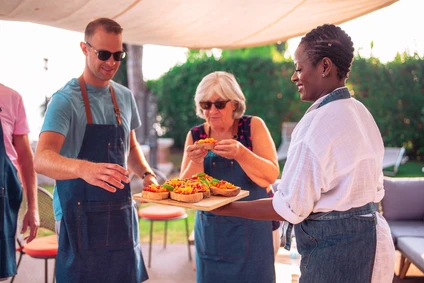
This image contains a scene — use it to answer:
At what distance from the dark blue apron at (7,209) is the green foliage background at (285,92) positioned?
32.2 ft

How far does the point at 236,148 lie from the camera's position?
8.79 ft

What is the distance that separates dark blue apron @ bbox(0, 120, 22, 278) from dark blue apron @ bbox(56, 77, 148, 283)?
41cm

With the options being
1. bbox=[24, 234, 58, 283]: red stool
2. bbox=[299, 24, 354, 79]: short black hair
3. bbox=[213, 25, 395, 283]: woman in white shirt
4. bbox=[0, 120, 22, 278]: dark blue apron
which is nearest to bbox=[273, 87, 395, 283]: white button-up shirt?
bbox=[213, 25, 395, 283]: woman in white shirt

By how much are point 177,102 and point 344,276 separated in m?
11.5

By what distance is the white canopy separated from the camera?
3.00m

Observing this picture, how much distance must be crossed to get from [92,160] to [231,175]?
0.84m

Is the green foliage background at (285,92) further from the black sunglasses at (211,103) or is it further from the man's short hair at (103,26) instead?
the man's short hair at (103,26)

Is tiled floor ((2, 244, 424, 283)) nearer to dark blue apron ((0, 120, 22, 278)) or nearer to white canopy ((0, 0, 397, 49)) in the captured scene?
white canopy ((0, 0, 397, 49))

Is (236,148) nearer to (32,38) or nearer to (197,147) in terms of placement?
(197,147)

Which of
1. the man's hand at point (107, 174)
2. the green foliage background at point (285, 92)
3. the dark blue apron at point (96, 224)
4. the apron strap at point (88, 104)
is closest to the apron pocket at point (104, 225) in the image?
the dark blue apron at point (96, 224)

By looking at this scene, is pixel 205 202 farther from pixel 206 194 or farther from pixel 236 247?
pixel 236 247

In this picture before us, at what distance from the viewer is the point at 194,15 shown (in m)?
3.31

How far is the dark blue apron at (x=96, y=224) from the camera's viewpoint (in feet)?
8.58

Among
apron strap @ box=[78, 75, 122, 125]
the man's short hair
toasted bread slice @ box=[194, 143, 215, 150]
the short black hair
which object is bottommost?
toasted bread slice @ box=[194, 143, 215, 150]
